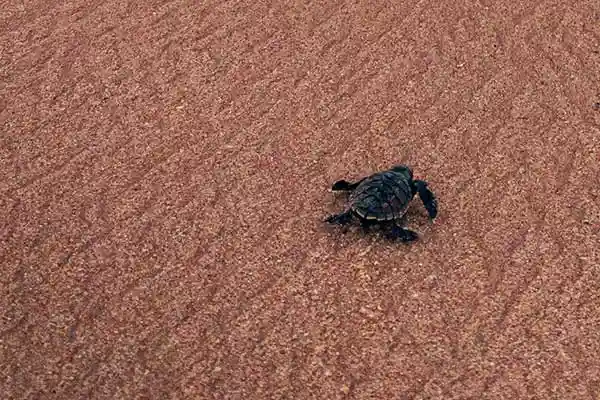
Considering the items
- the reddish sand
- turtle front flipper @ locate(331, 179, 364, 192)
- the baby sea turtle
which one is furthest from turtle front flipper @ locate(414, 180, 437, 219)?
turtle front flipper @ locate(331, 179, 364, 192)

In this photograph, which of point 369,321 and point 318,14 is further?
point 318,14

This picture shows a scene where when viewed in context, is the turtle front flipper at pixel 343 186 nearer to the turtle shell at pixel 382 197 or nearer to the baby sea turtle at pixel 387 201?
the baby sea turtle at pixel 387 201

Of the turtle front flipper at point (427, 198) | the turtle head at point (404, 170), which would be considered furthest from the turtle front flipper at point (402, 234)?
the turtle head at point (404, 170)

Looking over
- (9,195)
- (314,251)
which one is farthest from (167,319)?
(9,195)

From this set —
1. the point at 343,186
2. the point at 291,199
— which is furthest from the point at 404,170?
the point at 291,199

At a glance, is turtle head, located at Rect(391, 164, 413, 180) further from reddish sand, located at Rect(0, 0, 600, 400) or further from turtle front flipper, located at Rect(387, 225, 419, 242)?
turtle front flipper, located at Rect(387, 225, 419, 242)

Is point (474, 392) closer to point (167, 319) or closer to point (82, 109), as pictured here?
point (167, 319)
